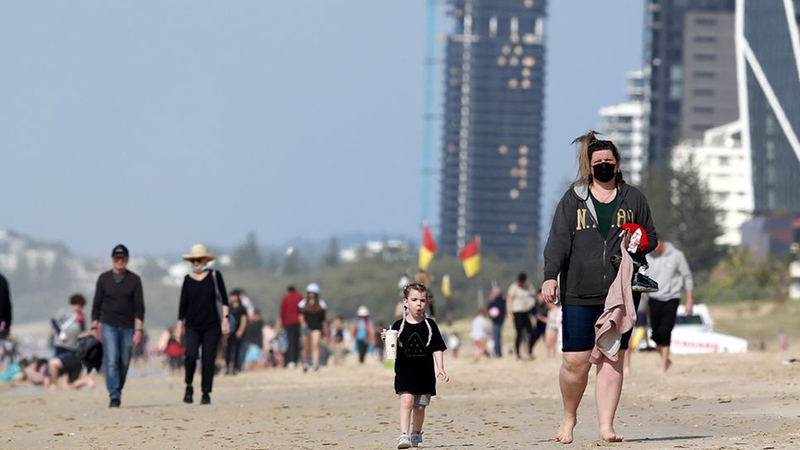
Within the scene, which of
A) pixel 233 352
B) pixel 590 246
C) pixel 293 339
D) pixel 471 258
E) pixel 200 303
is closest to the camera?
pixel 590 246

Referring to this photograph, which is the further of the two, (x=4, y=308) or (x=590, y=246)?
(x=4, y=308)

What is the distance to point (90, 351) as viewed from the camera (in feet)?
65.3

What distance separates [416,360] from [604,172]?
179 cm

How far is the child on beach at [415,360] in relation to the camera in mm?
12031

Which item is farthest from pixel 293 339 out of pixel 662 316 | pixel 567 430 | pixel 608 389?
pixel 608 389

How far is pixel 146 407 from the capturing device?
62.2 feet

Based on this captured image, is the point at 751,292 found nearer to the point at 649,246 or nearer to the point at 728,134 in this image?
the point at 728,134

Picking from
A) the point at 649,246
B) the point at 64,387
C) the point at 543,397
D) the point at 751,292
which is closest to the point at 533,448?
the point at 649,246

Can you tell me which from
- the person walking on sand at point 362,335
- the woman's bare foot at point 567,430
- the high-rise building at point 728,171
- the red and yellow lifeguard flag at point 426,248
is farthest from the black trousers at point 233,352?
the high-rise building at point 728,171

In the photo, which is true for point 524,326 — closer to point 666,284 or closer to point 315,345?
point 315,345

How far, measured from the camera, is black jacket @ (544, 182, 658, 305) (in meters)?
11.2

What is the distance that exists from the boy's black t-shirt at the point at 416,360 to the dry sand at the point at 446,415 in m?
0.62

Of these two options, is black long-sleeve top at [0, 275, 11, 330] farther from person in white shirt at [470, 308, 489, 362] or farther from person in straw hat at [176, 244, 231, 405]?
person in white shirt at [470, 308, 489, 362]

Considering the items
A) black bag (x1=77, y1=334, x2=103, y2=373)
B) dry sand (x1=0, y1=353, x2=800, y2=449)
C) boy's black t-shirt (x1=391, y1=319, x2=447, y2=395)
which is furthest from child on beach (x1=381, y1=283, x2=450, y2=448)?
black bag (x1=77, y1=334, x2=103, y2=373)
